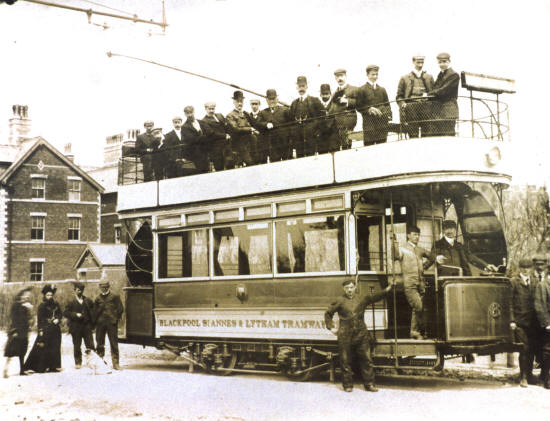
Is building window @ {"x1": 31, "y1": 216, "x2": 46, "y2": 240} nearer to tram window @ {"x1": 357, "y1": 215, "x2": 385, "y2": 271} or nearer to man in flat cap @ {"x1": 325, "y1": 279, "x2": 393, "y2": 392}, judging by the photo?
tram window @ {"x1": 357, "y1": 215, "x2": 385, "y2": 271}

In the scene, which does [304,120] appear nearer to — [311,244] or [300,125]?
[300,125]

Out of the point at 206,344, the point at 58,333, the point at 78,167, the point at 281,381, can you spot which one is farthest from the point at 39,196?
the point at 281,381

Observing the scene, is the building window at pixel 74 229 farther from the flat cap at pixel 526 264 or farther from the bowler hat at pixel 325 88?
the flat cap at pixel 526 264

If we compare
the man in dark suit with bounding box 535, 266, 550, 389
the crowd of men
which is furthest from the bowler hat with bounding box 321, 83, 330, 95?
the man in dark suit with bounding box 535, 266, 550, 389

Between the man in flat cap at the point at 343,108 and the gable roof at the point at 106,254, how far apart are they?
15708 mm

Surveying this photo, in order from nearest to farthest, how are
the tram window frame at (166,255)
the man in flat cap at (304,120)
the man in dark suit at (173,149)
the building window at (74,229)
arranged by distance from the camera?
the man in flat cap at (304,120)
the tram window frame at (166,255)
the man in dark suit at (173,149)
the building window at (74,229)

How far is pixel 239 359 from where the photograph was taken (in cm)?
1020

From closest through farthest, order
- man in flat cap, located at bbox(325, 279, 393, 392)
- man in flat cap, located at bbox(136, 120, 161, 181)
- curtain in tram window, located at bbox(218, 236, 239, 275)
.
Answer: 1. man in flat cap, located at bbox(325, 279, 393, 392)
2. curtain in tram window, located at bbox(218, 236, 239, 275)
3. man in flat cap, located at bbox(136, 120, 161, 181)

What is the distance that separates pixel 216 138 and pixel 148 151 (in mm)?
1590

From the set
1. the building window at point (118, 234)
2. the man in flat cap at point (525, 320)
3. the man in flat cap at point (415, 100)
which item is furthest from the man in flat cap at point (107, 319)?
the building window at point (118, 234)

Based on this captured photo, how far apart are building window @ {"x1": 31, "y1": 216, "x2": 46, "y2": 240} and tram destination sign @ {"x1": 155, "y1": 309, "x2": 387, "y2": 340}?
43.5 ft

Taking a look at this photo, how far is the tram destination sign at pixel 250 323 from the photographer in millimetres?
8953

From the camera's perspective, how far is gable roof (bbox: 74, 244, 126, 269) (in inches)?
945

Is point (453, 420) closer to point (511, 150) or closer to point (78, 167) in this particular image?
point (511, 150)
